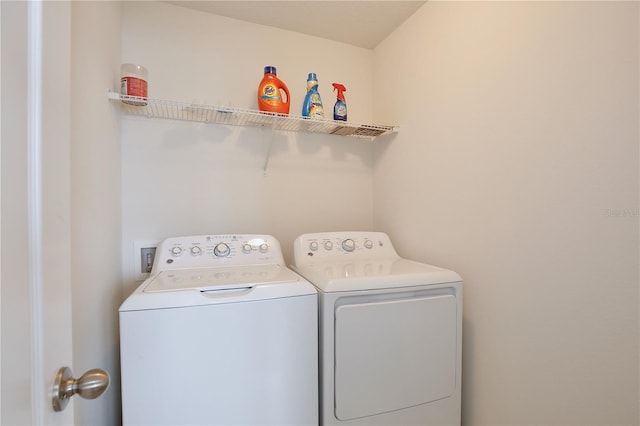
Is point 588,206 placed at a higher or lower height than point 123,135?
lower

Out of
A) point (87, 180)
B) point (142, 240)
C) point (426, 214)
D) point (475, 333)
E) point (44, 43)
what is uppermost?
point (44, 43)

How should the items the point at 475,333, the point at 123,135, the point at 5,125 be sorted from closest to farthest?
1. the point at 5,125
2. the point at 475,333
3. the point at 123,135

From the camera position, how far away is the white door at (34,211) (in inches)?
15.5

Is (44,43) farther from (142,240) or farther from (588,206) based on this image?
(588,206)

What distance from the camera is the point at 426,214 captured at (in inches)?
62.0

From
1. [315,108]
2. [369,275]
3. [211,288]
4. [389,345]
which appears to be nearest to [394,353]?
[389,345]

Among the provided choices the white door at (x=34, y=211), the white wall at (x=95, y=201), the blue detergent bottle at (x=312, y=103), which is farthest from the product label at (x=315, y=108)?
the white door at (x=34, y=211)

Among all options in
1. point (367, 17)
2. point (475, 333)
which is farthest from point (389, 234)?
point (367, 17)

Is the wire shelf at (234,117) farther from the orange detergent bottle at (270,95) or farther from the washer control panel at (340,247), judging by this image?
the washer control panel at (340,247)

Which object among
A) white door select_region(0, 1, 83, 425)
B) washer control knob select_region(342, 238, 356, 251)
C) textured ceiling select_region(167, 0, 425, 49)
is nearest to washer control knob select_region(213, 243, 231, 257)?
washer control knob select_region(342, 238, 356, 251)

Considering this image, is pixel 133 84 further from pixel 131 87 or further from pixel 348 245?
pixel 348 245

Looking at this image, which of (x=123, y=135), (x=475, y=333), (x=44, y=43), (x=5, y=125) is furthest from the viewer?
(x=123, y=135)

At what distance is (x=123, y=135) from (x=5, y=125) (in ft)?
4.23

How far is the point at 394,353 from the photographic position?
116 centimetres
